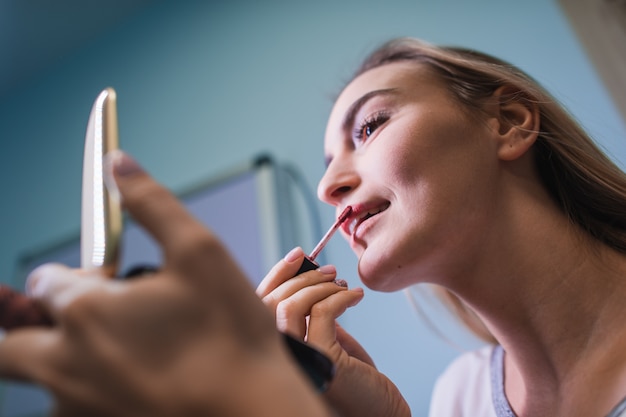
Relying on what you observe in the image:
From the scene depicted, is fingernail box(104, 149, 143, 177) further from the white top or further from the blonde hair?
the white top

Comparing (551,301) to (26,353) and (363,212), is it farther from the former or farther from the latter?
(26,353)

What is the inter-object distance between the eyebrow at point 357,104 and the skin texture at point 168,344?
467 millimetres

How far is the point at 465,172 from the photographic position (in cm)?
60

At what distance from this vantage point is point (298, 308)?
500mm

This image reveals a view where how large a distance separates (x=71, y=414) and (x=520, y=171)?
65 cm

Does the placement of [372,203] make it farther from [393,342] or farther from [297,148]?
[297,148]

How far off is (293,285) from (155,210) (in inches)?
12.1

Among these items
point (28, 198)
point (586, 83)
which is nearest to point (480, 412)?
point (586, 83)

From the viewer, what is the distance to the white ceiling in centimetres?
148

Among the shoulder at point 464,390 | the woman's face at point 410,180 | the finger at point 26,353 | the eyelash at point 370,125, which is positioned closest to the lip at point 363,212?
the woman's face at point 410,180

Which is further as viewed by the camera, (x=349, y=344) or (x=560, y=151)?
(x=560, y=151)

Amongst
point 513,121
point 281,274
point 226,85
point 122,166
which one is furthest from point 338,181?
point 226,85

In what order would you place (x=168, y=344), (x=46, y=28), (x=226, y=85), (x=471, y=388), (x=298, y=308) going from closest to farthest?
(x=168, y=344), (x=298, y=308), (x=471, y=388), (x=226, y=85), (x=46, y=28)

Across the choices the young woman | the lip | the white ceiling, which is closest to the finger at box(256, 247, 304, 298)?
the young woman
